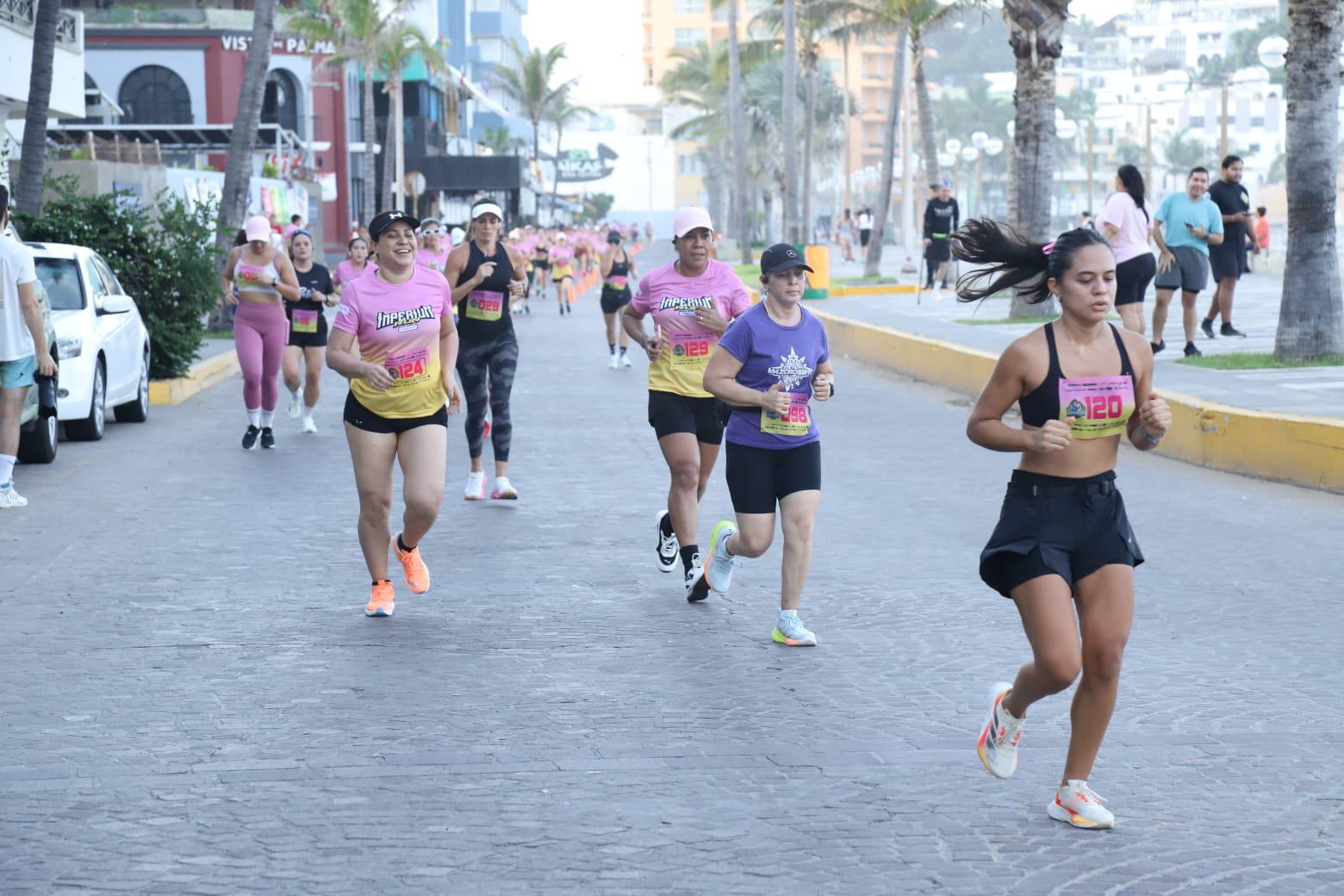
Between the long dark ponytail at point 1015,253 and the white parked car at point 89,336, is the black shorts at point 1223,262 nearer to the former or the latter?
the white parked car at point 89,336

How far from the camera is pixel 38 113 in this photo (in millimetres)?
23234

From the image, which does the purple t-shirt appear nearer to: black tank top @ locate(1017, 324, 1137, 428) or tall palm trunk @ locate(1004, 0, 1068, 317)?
black tank top @ locate(1017, 324, 1137, 428)

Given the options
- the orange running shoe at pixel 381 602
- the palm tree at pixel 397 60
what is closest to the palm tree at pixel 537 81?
the palm tree at pixel 397 60

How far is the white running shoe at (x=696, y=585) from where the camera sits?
28.0 ft

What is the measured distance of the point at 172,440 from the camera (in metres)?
16.0

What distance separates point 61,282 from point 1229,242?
39.3ft

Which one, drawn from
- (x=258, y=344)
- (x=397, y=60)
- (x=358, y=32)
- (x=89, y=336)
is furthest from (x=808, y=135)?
(x=258, y=344)

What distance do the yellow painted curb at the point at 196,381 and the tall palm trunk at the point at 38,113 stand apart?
2791mm

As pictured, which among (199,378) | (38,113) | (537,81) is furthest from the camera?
(537,81)

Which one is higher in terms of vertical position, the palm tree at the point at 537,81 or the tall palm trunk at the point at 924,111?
the palm tree at the point at 537,81

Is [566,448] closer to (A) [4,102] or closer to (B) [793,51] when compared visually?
(A) [4,102]

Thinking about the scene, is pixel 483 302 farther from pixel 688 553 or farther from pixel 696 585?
pixel 696 585

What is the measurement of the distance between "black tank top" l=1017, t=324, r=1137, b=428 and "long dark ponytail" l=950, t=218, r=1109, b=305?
0.60 feet

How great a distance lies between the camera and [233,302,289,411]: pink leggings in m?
15.0
